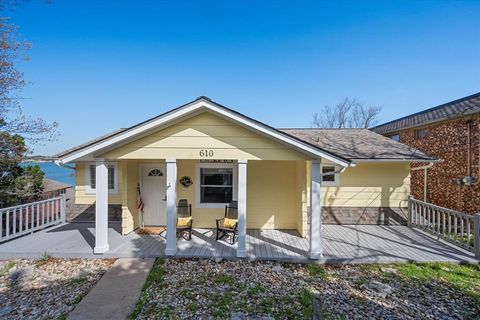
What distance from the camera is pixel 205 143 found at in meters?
5.53

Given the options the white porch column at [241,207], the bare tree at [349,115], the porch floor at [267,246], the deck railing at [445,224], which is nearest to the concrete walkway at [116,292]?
the porch floor at [267,246]

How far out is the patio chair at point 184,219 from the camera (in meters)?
6.64

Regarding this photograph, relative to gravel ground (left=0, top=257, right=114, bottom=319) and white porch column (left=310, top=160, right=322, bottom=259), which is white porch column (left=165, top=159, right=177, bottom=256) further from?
white porch column (left=310, top=160, right=322, bottom=259)

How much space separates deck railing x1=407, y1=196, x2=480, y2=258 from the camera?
18.5ft

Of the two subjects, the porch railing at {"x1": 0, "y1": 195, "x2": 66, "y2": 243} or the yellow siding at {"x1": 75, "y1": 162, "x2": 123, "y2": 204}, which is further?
the yellow siding at {"x1": 75, "y1": 162, "x2": 123, "y2": 204}

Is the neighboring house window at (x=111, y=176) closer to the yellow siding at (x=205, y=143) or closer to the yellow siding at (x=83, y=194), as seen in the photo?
the yellow siding at (x=83, y=194)

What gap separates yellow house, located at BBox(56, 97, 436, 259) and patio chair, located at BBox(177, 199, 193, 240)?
431mm

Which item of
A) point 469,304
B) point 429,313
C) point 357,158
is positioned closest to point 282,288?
point 429,313

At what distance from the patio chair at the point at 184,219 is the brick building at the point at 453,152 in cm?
1151

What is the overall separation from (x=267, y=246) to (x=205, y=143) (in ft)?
10.9

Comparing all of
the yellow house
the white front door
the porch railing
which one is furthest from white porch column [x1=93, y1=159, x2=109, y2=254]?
the porch railing

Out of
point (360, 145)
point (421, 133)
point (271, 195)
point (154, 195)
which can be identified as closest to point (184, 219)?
point (154, 195)

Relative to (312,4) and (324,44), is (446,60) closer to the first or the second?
(324,44)

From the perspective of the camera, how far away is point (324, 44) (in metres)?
11.8
